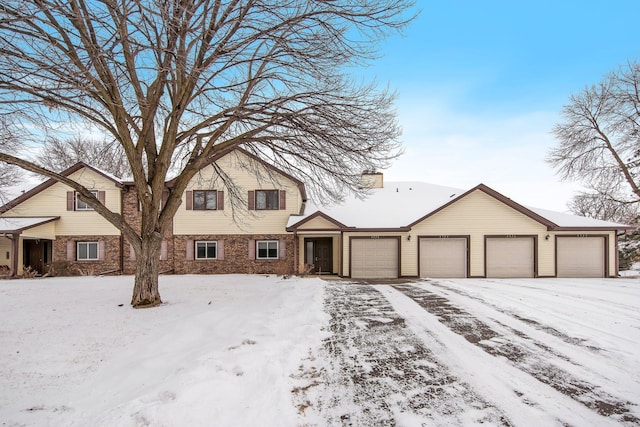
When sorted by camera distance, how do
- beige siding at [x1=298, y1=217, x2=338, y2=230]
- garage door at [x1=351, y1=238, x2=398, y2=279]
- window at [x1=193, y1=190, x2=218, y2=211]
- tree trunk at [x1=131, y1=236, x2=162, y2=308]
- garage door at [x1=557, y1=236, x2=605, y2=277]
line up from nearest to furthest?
1. tree trunk at [x1=131, y1=236, x2=162, y2=308]
2. garage door at [x1=557, y1=236, x2=605, y2=277]
3. beige siding at [x1=298, y1=217, x2=338, y2=230]
4. garage door at [x1=351, y1=238, x2=398, y2=279]
5. window at [x1=193, y1=190, x2=218, y2=211]

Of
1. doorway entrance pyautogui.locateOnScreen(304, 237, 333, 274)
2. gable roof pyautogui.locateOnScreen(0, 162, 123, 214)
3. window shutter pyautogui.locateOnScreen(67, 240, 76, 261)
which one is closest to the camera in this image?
gable roof pyautogui.locateOnScreen(0, 162, 123, 214)

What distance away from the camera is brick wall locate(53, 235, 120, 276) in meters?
18.9

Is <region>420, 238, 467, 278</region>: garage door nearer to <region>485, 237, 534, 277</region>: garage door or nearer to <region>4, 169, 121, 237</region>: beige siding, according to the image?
<region>485, 237, 534, 277</region>: garage door

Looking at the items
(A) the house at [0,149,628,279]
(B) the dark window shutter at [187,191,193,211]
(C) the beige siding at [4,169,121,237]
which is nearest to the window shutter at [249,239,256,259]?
(A) the house at [0,149,628,279]

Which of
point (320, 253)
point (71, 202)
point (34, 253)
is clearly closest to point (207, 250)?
point (320, 253)

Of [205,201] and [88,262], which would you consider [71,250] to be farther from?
[205,201]

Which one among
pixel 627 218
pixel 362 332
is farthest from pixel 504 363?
pixel 627 218

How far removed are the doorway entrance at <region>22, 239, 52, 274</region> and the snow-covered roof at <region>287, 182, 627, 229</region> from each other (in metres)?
14.5

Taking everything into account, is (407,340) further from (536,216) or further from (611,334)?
(536,216)

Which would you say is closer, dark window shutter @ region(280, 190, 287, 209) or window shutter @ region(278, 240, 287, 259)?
window shutter @ region(278, 240, 287, 259)

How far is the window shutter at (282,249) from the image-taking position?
743 inches

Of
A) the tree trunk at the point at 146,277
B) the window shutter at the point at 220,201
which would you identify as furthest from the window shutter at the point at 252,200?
the tree trunk at the point at 146,277

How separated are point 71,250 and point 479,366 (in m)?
21.1

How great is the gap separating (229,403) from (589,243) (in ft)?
64.6
